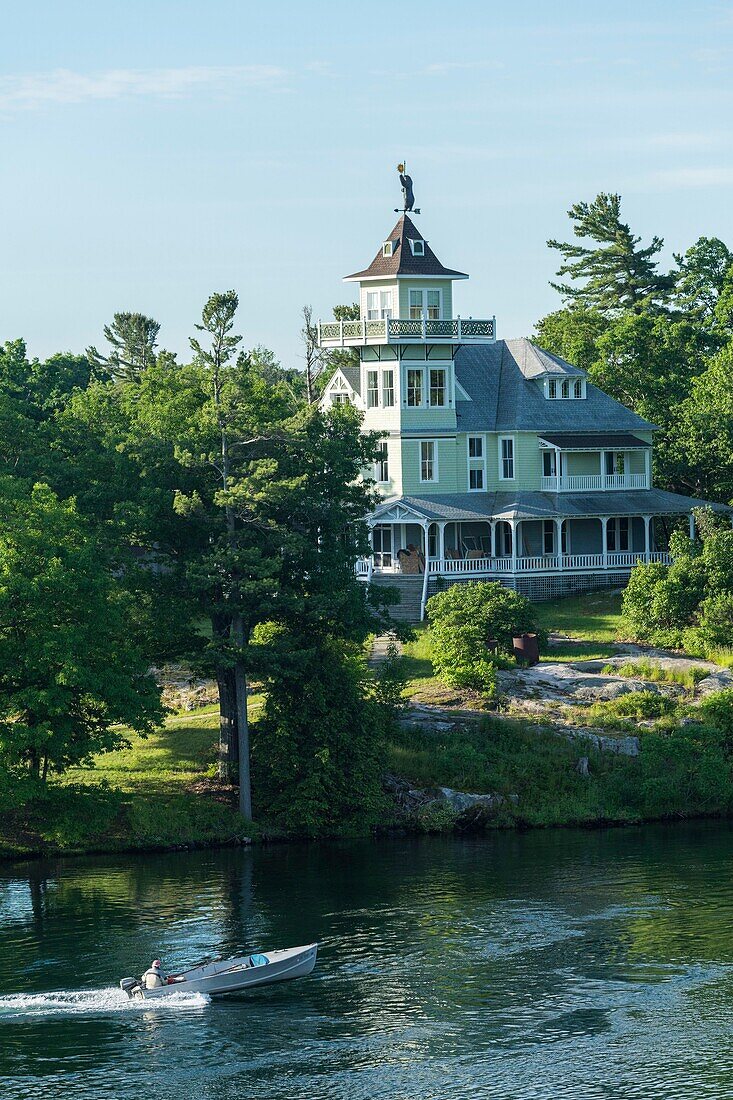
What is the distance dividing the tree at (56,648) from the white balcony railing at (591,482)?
105ft

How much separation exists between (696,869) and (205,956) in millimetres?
15486

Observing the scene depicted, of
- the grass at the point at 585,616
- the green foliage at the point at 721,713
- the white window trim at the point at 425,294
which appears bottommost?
the green foliage at the point at 721,713

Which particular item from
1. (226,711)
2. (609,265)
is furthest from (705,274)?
(226,711)

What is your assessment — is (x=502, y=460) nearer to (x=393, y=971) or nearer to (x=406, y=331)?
(x=406, y=331)

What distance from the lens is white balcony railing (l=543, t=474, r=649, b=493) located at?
7712 centimetres

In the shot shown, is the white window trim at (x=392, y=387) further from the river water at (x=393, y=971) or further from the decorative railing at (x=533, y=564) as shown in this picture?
the river water at (x=393, y=971)

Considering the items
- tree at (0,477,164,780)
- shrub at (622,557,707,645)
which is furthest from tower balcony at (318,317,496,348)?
tree at (0,477,164,780)

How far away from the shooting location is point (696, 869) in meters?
45.9

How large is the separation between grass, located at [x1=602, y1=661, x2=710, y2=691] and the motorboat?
2630 cm

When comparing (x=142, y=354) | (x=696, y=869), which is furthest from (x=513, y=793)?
(x=142, y=354)

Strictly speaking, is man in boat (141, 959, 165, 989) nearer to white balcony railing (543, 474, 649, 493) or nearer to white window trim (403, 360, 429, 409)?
white window trim (403, 360, 429, 409)

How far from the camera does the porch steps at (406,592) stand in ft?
234

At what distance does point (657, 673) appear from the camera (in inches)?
2373

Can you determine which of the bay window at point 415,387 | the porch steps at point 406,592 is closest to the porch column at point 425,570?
the porch steps at point 406,592
